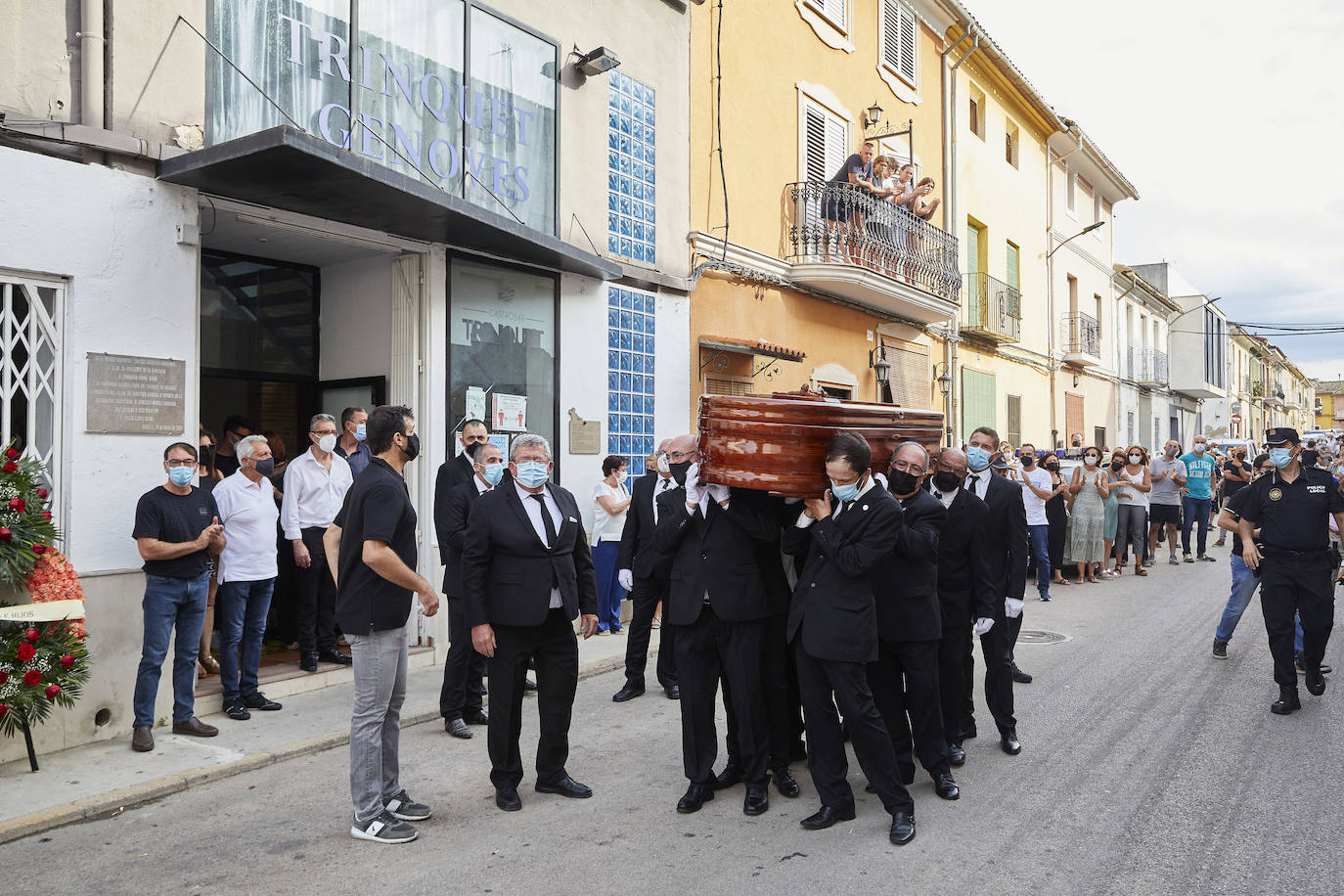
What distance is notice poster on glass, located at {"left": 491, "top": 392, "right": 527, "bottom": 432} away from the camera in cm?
931

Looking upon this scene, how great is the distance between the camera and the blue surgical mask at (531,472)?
5.04 m

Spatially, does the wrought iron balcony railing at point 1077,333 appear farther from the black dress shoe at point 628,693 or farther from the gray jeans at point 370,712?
the gray jeans at point 370,712

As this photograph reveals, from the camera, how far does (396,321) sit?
8719 millimetres

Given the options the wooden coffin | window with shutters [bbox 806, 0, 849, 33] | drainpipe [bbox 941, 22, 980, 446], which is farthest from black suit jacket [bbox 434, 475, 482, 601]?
drainpipe [bbox 941, 22, 980, 446]

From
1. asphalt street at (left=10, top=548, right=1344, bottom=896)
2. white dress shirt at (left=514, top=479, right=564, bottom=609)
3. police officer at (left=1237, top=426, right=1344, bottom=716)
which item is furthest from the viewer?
police officer at (left=1237, top=426, right=1344, bottom=716)

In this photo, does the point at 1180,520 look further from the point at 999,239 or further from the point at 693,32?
the point at 693,32

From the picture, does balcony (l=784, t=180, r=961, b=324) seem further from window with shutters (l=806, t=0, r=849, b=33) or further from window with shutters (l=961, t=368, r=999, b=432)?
window with shutters (l=961, t=368, r=999, b=432)

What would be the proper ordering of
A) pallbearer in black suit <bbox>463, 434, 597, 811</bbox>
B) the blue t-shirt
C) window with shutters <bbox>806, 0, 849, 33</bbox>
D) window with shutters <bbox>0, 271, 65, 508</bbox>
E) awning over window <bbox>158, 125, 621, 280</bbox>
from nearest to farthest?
pallbearer in black suit <bbox>463, 434, 597, 811</bbox>, window with shutters <bbox>0, 271, 65, 508</bbox>, awning over window <bbox>158, 125, 621, 280</bbox>, window with shutters <bbox>806, 0, 849, 33</bbox>, the blue t-shirt

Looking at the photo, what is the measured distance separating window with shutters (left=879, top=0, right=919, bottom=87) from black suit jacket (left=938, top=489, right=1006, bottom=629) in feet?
43.4

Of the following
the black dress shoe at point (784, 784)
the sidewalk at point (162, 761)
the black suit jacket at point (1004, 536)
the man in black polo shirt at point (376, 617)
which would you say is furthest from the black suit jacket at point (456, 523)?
the black suit jacket at point (1004, 536)

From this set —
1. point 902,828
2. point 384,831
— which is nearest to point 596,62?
point 384,831

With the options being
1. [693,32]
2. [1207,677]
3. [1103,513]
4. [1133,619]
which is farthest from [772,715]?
[1103,513]

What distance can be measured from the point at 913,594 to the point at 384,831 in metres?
2.79

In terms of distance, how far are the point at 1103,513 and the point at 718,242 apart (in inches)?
270
